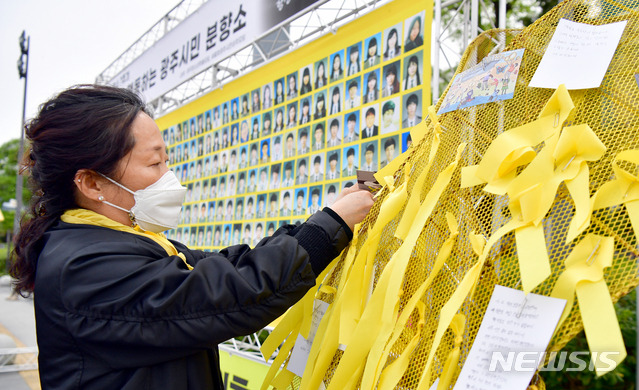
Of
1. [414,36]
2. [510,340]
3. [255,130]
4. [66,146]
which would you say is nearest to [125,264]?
[66,146]

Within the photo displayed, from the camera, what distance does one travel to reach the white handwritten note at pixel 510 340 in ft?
2.36

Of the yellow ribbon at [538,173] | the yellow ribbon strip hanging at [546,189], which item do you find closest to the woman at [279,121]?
the yellow ribbon at [538,173]

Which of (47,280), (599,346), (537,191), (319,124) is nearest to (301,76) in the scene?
(319,124)

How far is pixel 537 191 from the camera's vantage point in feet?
2.63

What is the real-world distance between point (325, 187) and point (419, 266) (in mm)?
1680

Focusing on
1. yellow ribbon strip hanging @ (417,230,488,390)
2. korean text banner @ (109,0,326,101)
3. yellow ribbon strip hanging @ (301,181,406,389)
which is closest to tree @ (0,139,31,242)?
korean text banner @ (109,0,326,101)

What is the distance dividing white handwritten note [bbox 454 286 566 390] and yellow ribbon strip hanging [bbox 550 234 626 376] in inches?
1.0

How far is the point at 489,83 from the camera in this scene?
42.3 inches

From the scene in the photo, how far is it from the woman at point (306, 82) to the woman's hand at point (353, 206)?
1.70m

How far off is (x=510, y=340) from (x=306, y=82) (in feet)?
7.79

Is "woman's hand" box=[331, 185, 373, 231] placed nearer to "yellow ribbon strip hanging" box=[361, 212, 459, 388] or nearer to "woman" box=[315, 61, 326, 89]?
"yellow ribbon strip hanging" box=[361, 212, 459, 388]

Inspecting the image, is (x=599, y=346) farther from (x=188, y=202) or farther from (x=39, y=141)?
(x=188, y=202)

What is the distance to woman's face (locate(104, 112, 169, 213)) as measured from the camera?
1283 mm

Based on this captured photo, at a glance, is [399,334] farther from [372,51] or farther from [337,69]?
[337,69]
